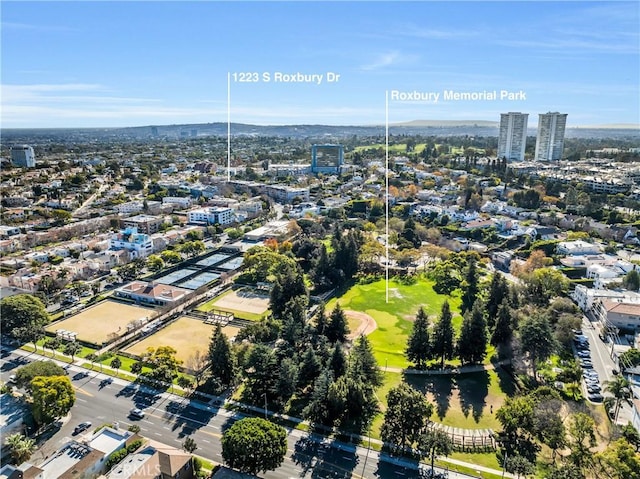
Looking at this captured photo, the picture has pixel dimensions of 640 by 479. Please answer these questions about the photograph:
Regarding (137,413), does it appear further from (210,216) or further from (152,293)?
(210,216)

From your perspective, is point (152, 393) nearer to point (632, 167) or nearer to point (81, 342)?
point (81, 342)

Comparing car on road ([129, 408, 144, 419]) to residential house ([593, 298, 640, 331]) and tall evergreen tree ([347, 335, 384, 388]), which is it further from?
residential house ([593, 298, 640, 331])

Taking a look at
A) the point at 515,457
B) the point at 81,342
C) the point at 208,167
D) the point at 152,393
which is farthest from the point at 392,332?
the point at 208,167

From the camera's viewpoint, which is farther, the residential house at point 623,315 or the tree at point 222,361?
the residential house at point 623,315

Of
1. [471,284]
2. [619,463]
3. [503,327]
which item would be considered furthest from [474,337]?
[471,284]

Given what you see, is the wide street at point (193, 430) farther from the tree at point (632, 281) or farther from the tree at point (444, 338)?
the tree at point (632, 281)

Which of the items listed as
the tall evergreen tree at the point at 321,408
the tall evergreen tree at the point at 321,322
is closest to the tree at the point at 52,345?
the tall evergreen tree at the point at 321,322
